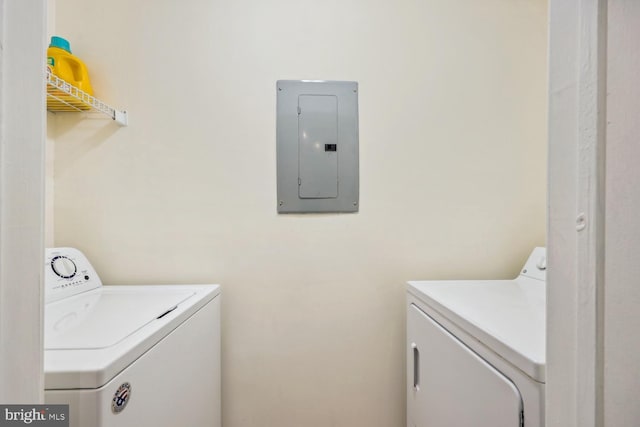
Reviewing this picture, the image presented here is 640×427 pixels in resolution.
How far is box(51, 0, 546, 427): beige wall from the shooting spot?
1267mm

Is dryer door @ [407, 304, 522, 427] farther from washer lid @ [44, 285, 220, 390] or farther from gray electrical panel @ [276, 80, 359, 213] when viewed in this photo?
washer lid @ [44, 285, 220, 390]

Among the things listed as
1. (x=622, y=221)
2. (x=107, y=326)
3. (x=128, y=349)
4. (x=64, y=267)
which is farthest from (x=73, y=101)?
(x=622, y=221)

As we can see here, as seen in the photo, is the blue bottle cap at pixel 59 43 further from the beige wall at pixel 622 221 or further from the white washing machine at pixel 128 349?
the beige wall at pixel 622 221

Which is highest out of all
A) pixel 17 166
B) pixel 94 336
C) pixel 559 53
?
pixel 559 53

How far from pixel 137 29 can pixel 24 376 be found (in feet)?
4.78

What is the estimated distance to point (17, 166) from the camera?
320mm

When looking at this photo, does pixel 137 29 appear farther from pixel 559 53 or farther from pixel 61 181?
pixel 559 53

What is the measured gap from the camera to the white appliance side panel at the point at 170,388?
535 millimetres

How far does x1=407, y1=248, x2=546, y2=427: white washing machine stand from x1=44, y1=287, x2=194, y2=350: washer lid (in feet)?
2.87

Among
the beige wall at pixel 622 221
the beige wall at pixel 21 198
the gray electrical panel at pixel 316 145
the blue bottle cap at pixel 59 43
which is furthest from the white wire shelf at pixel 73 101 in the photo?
the beige wall at pixel 622 221

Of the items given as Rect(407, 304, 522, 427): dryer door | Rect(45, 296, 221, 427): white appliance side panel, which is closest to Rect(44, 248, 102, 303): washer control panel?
Rect(45, 296, 221, 427): white appliance side panel

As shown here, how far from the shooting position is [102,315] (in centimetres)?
86

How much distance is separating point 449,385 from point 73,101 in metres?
1.74

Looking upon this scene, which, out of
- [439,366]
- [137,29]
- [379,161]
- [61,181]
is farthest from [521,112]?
[61,181]
